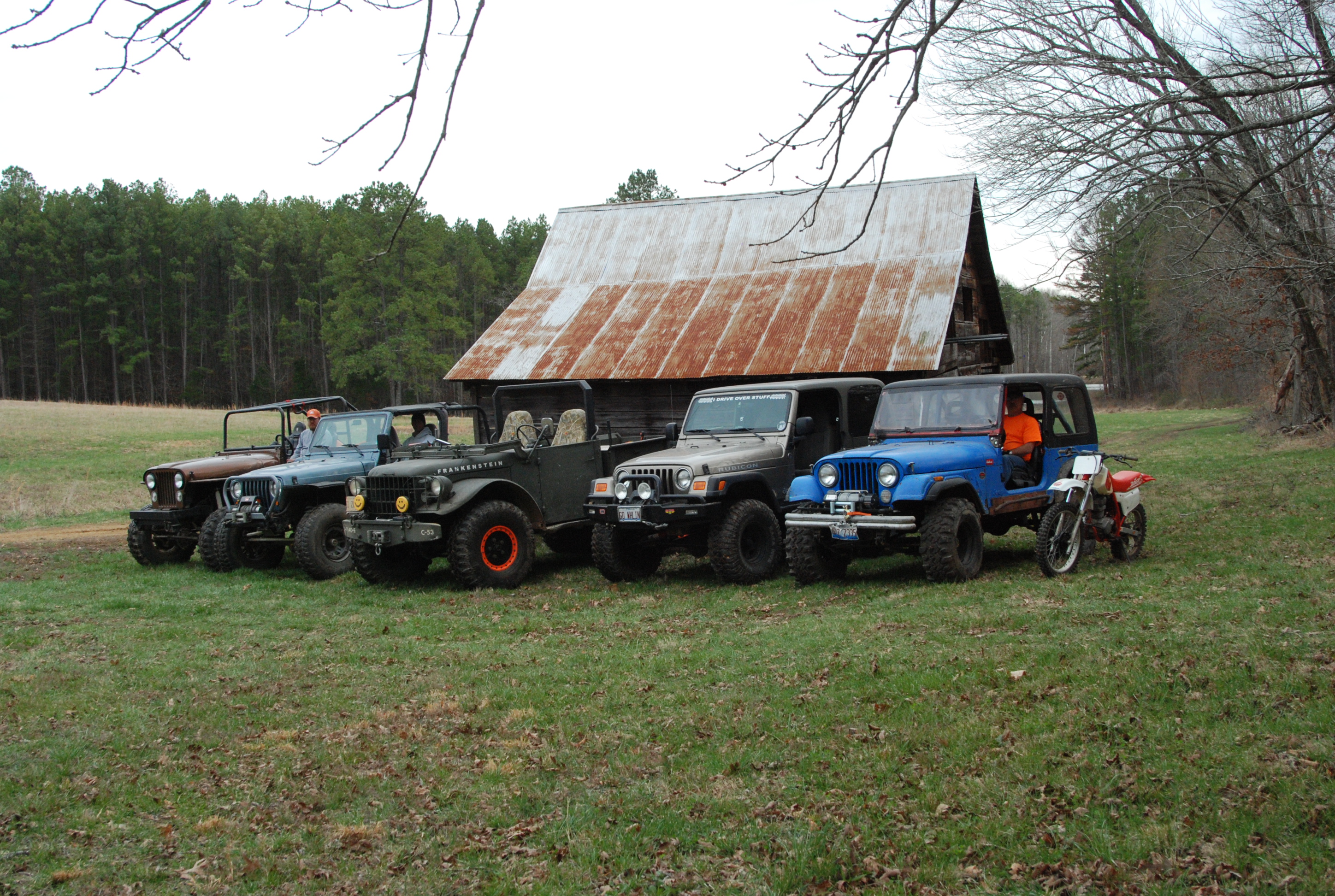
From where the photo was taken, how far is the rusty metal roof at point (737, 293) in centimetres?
1789

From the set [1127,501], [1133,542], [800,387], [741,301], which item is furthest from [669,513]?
[741,301]

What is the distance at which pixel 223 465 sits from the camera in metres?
13.2

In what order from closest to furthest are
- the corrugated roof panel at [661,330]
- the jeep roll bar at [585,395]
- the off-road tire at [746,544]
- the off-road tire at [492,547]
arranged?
the off-road tire at [746,544] < the off-road tire at [492,547] < the jeep roll bar at [585,395] < the corrugated roof panel at [661,330]

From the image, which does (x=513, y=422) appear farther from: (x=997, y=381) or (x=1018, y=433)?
(x=1018, y=433)

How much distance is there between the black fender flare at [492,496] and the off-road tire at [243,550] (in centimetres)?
278

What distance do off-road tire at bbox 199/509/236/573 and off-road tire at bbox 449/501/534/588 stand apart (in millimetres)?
3375

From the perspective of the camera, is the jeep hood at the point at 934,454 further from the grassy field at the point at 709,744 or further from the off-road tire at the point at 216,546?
the off-road tire at the point at 216,546

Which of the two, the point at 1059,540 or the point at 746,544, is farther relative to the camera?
the point at 746,544

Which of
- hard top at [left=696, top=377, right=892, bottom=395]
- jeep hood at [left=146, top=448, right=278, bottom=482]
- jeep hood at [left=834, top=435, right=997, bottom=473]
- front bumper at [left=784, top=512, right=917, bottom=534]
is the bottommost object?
front bumper at [left=784, top=512, right=917, bottom=534]

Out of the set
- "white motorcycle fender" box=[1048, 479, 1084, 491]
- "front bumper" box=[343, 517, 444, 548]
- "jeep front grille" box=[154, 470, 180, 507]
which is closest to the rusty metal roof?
"white motorcycle fender" box=[1048, 479, 1084, 491]

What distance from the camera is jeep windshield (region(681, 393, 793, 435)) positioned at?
11141mm

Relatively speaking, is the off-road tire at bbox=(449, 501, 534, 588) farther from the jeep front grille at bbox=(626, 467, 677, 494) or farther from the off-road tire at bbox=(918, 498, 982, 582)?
the off-road tire at bbox=(918, 498, 982, 582)

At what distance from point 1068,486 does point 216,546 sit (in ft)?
31.6

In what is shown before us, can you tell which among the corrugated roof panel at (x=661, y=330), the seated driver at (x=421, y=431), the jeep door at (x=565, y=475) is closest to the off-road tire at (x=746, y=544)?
the jeep door at (x=565, y=475)
